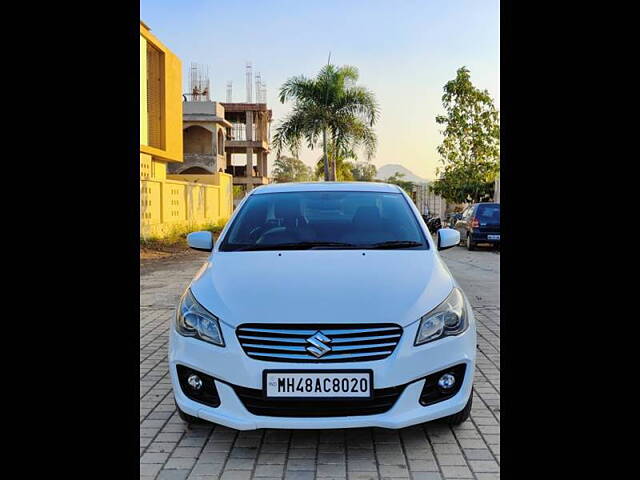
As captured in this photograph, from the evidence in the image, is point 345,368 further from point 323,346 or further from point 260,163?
point 260,163

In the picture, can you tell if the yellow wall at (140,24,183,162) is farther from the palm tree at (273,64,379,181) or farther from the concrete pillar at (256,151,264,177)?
the concrete pillar at (256,151,264,177)

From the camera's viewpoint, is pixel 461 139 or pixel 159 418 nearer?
pixel 159 418

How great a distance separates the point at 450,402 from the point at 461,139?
2740cm

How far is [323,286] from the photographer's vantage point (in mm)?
3652

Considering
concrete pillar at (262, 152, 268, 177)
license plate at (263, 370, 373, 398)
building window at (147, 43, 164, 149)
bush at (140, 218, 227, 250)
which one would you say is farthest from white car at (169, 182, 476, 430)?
concrete pillar at (262, 152, 268, 177)

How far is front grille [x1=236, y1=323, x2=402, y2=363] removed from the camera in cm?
332

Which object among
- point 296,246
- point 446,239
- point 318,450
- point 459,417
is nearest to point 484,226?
point 446,239

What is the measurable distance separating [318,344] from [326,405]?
1.06ft
